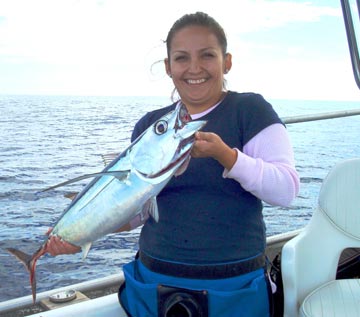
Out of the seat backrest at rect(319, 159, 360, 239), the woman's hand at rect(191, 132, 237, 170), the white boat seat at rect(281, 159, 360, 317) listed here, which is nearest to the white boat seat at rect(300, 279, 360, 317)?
the white boat seat at rect(281, 159, 360, 317)

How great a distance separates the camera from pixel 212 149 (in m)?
1.52

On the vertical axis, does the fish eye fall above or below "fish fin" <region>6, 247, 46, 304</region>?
above

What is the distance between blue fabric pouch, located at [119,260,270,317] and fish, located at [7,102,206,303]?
1.09ft

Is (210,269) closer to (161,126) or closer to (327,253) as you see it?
(161,126)

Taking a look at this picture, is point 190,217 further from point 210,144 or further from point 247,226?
point 210,144

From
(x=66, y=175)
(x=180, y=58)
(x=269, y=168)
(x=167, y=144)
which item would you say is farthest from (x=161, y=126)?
(x=66, y=175)

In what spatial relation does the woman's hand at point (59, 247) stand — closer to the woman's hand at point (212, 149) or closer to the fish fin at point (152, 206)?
the fish fin at point (152, 206)

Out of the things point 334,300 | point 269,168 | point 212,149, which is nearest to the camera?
point 212,149

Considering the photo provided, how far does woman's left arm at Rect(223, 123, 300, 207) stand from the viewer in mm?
1614

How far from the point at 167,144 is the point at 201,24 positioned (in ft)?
2.18

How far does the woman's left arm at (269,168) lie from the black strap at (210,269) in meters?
0.24

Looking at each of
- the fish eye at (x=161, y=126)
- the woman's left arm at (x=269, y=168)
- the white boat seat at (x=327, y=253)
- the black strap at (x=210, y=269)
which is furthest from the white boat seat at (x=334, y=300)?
the fish eye at (x=161, y=126)

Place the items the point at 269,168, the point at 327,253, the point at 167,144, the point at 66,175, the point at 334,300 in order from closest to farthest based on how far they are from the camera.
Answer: the point at 167,144, the point at 269,168, the point at 334,300, the point at 327,253, the point at 66,175

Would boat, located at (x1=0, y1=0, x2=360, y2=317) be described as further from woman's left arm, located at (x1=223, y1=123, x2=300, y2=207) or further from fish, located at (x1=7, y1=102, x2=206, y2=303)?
woman's left arm, located at (x1=223, y1=123, x2=300, y2=207)
